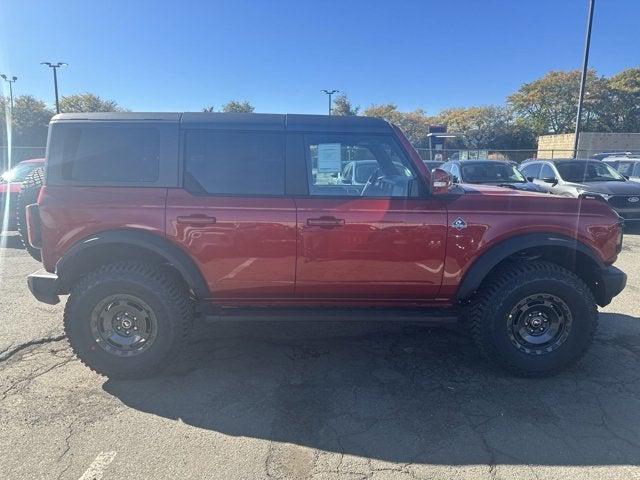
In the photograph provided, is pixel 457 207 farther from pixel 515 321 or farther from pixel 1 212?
pixel 1 212

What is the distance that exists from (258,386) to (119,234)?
1565mm

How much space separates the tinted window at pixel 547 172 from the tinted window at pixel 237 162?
966cm

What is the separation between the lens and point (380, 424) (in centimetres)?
298

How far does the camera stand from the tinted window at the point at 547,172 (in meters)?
11.1

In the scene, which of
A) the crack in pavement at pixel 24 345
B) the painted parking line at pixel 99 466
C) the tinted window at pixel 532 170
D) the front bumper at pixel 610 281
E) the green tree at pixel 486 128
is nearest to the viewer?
the painted parking line at pixel 99 466

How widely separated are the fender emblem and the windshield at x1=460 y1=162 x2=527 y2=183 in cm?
751

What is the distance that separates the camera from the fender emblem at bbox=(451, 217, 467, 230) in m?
3.46

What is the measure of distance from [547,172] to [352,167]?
943 centimetres

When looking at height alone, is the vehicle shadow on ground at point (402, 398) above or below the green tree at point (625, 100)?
below

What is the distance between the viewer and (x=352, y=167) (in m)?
3.73

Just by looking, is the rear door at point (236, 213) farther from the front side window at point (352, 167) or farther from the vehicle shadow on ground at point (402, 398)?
the vehicle shadow on ground at point (402, 398)

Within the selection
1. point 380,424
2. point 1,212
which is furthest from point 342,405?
point 1,212

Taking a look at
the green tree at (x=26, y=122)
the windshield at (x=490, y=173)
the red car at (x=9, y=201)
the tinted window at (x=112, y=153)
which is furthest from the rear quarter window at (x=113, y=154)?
the green tree at (x=26, y=122)

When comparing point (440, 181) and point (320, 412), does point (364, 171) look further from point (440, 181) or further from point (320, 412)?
point (320, 412)
